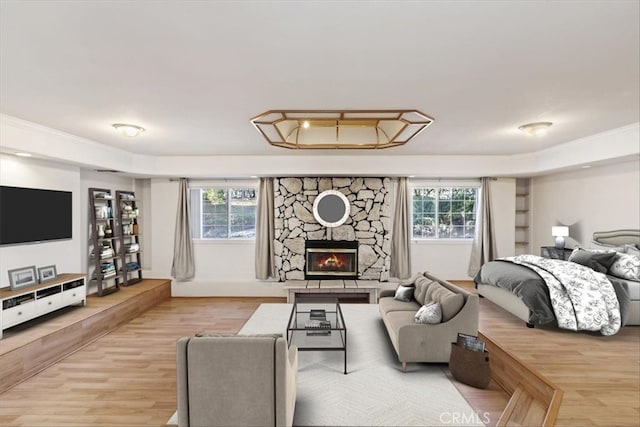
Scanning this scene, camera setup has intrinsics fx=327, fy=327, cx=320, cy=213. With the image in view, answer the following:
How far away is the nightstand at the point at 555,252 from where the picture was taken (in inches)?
218

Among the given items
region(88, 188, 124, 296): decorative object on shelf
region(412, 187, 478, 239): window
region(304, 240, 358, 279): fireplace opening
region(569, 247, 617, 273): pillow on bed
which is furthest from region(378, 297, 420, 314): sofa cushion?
region(88, 188, 124, 296): decorative object on shelf

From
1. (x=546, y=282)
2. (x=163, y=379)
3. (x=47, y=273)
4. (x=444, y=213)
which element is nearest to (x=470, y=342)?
(x=546, y=282)

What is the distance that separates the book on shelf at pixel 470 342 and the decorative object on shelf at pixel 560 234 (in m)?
3.62

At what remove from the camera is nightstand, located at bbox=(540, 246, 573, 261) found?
5527 mm

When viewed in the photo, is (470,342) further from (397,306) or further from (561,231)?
(561,231)

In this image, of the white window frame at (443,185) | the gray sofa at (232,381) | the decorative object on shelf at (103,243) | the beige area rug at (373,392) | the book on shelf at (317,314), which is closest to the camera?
the gray sofa at (232,381)

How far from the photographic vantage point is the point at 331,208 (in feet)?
20.5

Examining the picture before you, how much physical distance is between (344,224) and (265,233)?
154 centimetres

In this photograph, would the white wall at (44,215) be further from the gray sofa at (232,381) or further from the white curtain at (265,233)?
the gray sofa at (232,381)

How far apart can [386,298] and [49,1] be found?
441cm

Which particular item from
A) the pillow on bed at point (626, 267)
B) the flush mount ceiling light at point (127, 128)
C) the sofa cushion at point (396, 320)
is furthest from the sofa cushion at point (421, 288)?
the flush mount ceiling light at point (127, 128)

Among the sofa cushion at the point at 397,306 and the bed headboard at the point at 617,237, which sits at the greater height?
the bed headboard at the point at 617,237

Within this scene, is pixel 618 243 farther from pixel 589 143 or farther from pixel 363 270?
pixel 363 270

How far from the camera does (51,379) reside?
317 cm
